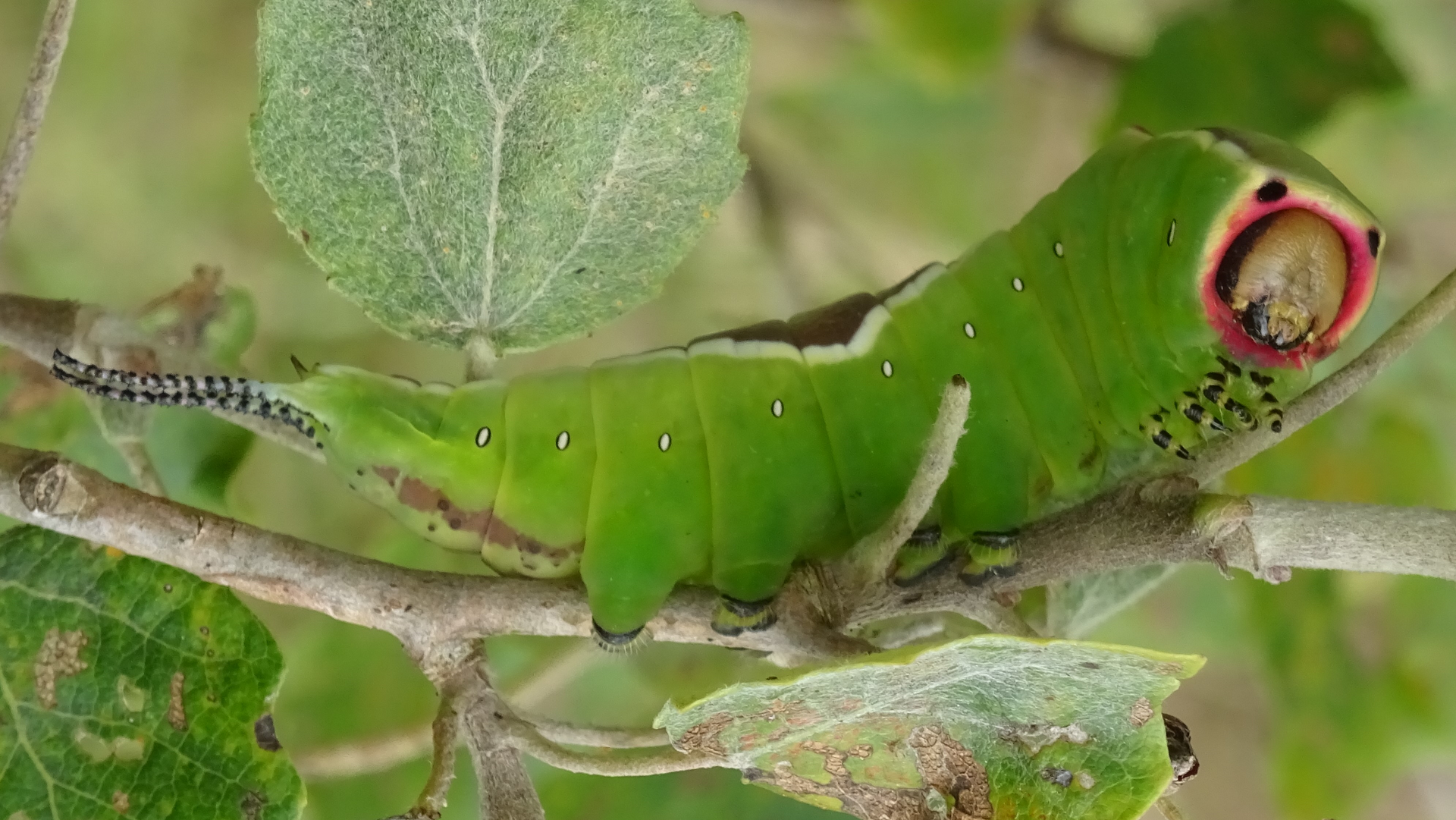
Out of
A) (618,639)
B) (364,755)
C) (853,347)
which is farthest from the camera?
(364,755)

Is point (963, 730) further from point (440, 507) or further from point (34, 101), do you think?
point (34, 101)

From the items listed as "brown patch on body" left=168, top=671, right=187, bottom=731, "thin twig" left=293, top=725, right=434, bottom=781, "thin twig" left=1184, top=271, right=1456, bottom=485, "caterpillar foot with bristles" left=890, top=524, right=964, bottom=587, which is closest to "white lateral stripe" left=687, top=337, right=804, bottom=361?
"caterpillar foot with bristles" left=890, top=524, right=964, bottom=587

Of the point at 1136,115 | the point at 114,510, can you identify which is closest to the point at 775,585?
the point at 114,510

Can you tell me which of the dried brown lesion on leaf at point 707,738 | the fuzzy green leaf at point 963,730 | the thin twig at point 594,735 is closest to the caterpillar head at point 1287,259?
the fuzzy green leaf at point 963,730

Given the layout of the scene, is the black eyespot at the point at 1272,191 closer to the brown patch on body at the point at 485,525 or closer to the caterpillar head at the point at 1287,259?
the caterpillar head at the point at 1287,259

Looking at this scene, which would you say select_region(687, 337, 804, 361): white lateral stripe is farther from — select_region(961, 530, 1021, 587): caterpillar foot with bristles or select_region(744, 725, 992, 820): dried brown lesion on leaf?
select_region(744, 725, 992, 820): dried brown lesion on leaf

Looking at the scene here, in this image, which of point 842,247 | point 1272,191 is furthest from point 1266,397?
point 842,247

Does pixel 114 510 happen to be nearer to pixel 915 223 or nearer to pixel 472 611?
pixel 472 611
